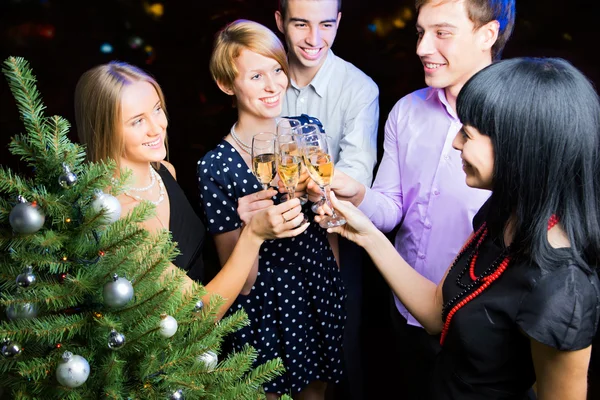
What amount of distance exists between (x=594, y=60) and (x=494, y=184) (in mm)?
1630

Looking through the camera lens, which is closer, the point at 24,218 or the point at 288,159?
the point at 24,218

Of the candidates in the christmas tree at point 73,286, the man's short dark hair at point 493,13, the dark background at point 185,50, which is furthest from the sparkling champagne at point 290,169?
the dark background at point 185,50

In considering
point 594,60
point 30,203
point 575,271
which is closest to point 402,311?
point 575,271

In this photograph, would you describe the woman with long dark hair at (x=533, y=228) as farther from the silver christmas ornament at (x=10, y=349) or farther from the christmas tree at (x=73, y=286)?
the silver christmas ornament at (x=10, y=349)

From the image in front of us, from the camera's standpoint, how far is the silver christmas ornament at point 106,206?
1191 millimetres

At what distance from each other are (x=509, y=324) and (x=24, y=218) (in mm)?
1085

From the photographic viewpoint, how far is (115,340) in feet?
3.84

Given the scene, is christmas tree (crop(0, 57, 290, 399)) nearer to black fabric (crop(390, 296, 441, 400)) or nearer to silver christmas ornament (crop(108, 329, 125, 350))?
silver christmas ornament (crop(108, 329, 125, 350))

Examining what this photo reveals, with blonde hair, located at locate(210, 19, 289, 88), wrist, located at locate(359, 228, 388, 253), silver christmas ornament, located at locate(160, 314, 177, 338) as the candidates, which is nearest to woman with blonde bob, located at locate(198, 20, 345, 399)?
blonde hair, located at locate(210, 19, 289, 88)

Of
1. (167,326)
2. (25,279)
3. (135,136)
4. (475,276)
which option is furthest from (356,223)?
(25,279)

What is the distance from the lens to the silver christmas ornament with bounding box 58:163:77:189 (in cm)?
115

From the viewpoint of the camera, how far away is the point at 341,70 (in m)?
2.72

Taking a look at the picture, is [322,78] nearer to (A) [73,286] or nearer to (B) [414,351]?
(B) [414,351]

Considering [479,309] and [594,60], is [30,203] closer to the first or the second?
[479,309]
